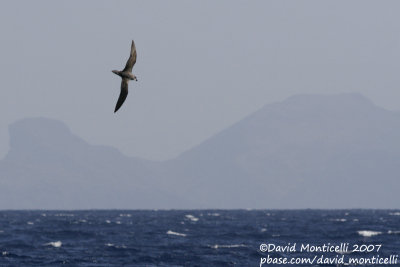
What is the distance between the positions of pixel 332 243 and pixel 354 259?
13800 millimetres

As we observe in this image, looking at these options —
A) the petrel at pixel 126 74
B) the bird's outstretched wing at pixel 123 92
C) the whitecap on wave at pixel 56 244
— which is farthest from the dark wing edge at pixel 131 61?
the whitecap on wave at pixel 56 244

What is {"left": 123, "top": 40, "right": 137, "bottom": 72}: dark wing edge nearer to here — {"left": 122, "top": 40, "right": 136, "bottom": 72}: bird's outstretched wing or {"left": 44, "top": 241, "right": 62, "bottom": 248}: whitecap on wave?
{"left": 122, "top": 40, "right": 136, "bottom": 72}: bird's outstretched wing

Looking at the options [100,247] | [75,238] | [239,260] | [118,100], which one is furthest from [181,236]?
[118,100]

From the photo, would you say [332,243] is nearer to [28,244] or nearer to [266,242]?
[266,242]

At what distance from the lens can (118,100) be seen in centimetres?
2314

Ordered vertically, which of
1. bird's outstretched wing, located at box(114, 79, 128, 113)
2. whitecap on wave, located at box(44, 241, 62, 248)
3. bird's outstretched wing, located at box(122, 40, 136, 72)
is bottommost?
whitecap on wave, located at box(44, 241, 62, 248)

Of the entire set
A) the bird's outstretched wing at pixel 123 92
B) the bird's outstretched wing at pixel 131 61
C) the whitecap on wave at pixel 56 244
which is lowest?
the whitecap on wave at pixel 56 244

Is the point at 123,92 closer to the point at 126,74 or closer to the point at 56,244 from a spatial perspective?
the point at 126,74

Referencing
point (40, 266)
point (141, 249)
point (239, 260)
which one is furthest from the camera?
point (141, 249)

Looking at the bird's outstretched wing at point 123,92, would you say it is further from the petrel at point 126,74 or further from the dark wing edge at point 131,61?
the dark wing edge at point 131,61

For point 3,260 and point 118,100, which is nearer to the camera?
point 118,100

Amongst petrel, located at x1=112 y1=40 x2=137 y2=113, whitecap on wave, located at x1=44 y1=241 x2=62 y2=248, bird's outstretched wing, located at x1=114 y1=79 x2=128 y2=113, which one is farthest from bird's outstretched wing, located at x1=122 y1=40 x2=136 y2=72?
whitecap on wave, located at x1=44 y1=241 x2=62 y2=248

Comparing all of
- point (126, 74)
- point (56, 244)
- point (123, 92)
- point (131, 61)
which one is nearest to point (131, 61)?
point (131, 61)

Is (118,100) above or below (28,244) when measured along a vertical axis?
above
